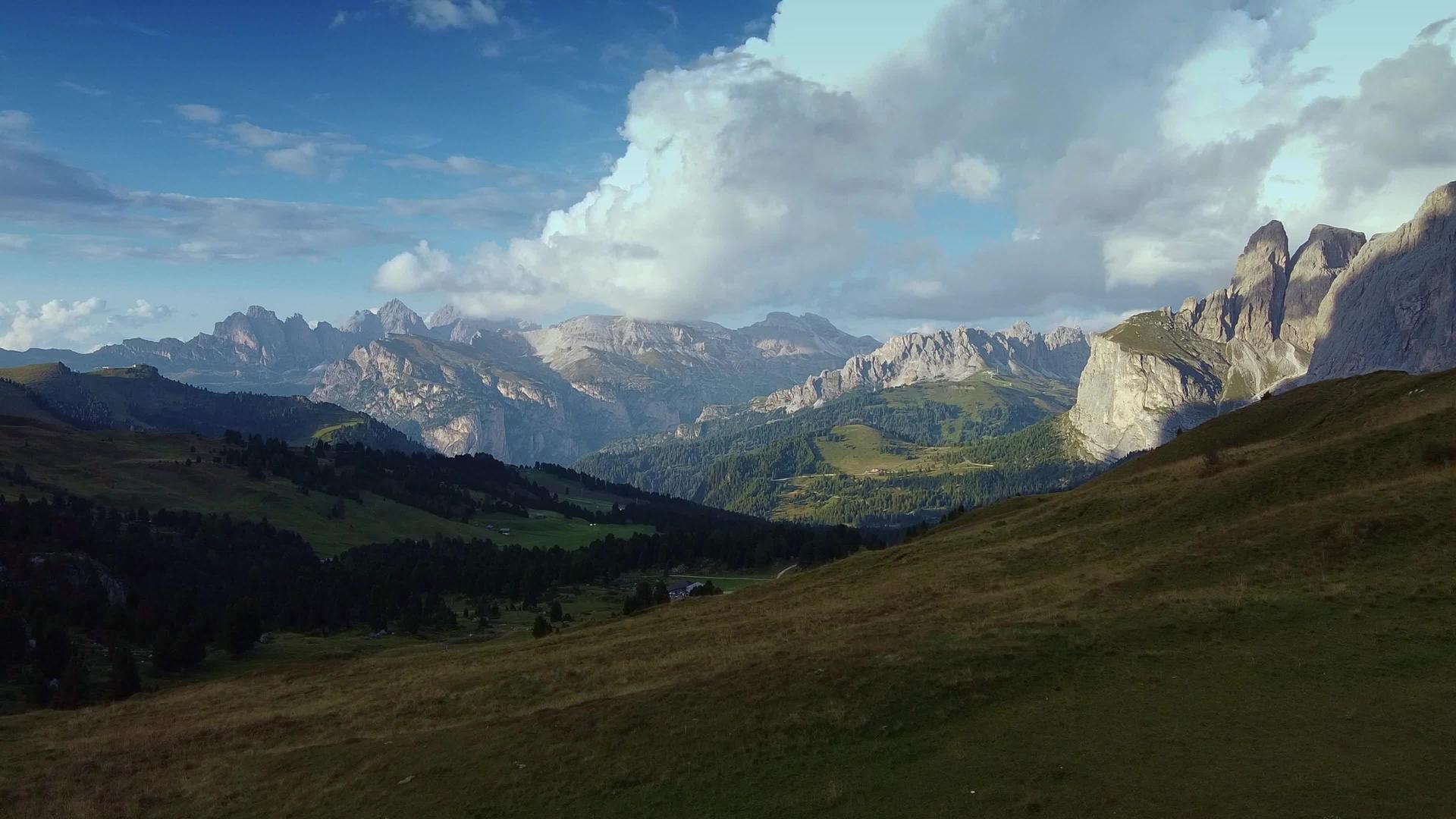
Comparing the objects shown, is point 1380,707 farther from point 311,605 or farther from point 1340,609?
point 311,605

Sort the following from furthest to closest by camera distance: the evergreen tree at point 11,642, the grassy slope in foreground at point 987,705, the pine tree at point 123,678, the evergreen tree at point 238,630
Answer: the evergreen tree at point 238,630, the evergreen tree at point 11,642, the pine tree at point 123,678, the grassy slope in foreground at point 987,705

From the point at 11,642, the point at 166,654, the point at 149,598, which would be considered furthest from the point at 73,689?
the point at 149,598

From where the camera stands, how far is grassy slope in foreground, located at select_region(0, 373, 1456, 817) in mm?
26188

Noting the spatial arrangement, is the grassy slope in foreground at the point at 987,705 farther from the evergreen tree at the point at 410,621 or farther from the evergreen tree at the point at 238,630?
the evergreen tree at the point at 410,621

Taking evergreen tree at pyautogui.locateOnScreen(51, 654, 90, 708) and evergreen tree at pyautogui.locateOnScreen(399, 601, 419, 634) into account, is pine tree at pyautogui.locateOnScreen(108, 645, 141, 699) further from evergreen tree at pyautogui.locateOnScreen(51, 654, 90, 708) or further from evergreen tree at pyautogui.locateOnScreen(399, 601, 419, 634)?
evergreen tree at pyautogui.locateOnScreen(399, 601, 419, 634)

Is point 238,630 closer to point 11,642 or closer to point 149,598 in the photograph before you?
point 11,642

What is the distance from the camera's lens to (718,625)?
6144 cm

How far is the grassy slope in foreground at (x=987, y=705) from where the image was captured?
85.9 feet

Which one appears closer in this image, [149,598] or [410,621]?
[149,598]

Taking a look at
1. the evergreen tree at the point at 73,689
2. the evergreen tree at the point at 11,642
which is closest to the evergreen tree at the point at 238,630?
the evergreen tree at the point at 11,642

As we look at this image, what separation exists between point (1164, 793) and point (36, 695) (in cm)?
9789

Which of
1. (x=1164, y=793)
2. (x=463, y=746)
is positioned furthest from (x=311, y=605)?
(x=1164, y=793)

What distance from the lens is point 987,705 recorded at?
32.5 m

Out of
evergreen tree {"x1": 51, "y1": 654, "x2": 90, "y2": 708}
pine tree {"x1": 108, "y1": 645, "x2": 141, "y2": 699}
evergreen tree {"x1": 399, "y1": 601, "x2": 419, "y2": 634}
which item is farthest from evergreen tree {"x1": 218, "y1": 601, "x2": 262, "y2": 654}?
evergreen tree {"x1": 51, "y1": 654, "x2": 90, "y2": 708}
